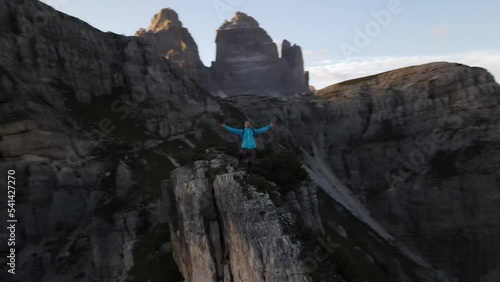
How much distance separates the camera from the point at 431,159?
8856cm

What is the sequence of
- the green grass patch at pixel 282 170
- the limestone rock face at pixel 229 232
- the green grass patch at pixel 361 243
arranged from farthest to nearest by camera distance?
the green grass patch at pixel 361 243 < the green grass patch at pixel 282 170 < the limestone rock face at pixel 229 232

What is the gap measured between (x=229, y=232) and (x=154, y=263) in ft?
47.8

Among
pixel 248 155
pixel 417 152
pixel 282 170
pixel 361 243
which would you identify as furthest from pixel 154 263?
pixel 417 152

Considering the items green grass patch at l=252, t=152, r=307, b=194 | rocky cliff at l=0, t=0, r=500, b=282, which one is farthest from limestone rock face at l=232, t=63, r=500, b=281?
green grass patch at l=252, t=152, r=307, b=194

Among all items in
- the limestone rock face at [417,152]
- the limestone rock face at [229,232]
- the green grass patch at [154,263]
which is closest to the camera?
the limestone rock face at [229,232]

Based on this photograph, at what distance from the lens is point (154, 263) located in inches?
1452

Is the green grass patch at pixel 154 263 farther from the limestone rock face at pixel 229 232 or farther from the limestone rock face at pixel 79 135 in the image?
the limestone rock face at pixel 229 232

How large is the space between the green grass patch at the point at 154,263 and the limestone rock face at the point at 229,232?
266 cm

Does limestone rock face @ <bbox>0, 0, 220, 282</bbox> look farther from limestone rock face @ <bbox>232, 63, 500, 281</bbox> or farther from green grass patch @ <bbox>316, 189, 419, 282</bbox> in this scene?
limestone rock face @ <bbox>232, 63, 500, 281</bbox>

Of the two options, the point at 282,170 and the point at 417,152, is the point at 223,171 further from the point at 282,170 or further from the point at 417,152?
the point at 417,152

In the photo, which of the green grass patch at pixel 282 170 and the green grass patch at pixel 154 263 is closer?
the green grass patch at pixel 282 170

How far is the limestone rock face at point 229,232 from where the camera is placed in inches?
896

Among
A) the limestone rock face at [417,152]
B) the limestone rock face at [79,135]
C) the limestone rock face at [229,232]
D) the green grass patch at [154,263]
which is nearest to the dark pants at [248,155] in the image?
the limestone rock face at [229,232]

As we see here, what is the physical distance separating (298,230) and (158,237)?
21.0m
